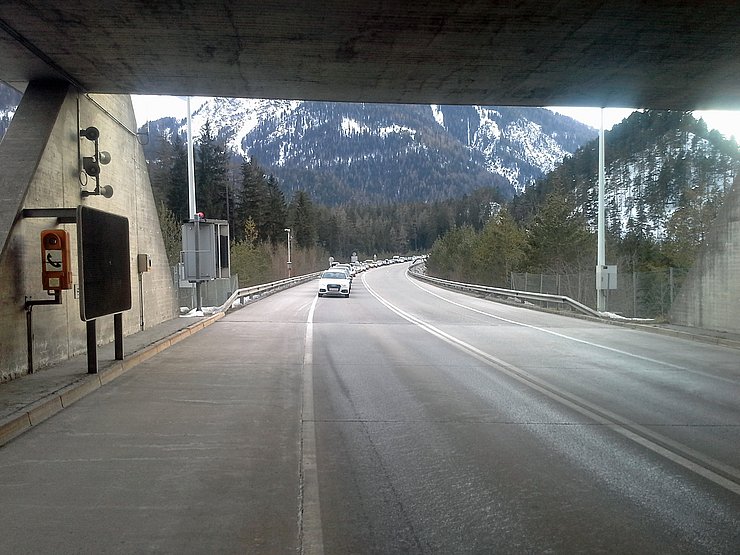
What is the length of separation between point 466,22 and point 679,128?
10741 centimetres

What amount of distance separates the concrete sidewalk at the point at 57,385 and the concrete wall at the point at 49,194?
331 millimetres

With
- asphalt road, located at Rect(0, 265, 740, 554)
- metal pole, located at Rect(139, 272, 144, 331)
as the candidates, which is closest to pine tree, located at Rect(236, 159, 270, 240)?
metal pole, located at Rect(139, 272, 144, 331)

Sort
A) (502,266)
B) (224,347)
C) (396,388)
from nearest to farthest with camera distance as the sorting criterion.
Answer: (396,388) < (224,347) < (502,266)

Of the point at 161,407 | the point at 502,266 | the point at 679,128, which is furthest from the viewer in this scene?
the point at 679,128

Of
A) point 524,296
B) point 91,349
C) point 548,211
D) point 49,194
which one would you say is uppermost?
point 548,211

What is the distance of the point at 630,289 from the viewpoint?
2708cm

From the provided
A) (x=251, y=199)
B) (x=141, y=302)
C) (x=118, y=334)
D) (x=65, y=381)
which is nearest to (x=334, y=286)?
(x=141, y=302)

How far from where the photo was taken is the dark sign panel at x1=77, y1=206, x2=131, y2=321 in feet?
30.3

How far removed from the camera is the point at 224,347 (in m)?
15.2

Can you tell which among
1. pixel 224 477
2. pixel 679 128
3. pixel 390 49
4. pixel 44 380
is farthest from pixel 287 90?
pixel 679 128

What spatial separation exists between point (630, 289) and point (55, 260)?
2335cm

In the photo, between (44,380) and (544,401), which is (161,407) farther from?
(544,401)

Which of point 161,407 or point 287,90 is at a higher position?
point 287,90

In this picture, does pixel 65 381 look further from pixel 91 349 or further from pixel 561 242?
pixel 561 242
